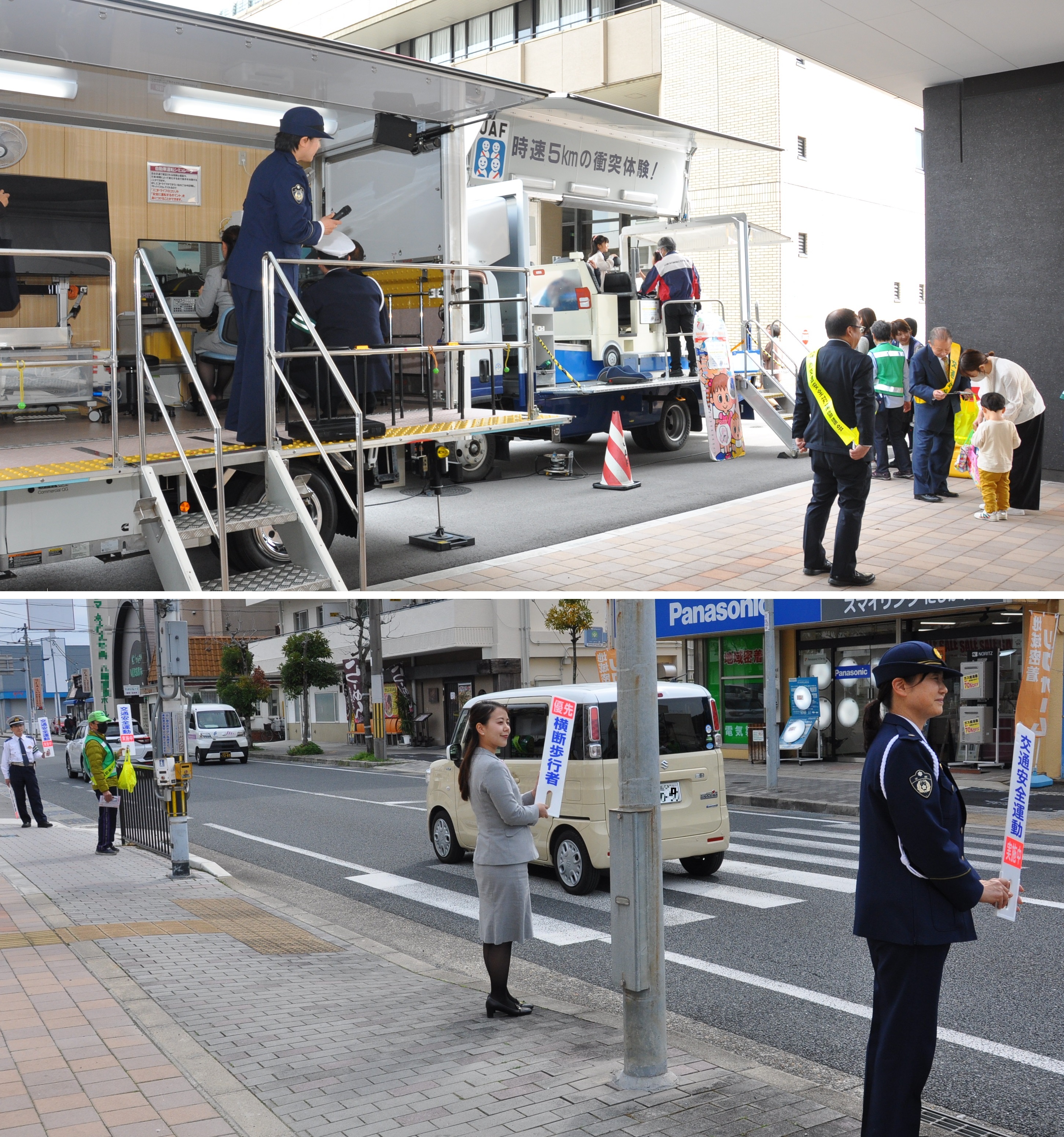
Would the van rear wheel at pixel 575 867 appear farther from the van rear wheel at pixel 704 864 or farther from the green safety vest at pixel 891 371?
the green safety vest at pixel 891 371

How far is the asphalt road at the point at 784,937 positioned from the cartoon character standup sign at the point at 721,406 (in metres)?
4.17

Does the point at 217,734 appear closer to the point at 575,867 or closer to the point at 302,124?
the point at 575,867

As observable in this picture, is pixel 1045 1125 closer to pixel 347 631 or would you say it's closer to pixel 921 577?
pixel 921 577

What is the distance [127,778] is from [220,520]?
24.6ft

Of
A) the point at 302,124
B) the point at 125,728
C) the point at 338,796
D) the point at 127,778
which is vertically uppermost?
the point at 302,124

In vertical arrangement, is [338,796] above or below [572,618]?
below

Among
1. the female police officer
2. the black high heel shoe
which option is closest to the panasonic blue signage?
the black high heel shoe

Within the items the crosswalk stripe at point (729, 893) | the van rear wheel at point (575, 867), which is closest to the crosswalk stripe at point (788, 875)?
the crosswalk stripe at point (729, 893)

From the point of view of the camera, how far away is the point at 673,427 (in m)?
14.1

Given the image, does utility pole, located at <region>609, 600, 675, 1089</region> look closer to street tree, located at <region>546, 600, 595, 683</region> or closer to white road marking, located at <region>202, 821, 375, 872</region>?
street tree, located at <region>546, 600, 595, 683</region>

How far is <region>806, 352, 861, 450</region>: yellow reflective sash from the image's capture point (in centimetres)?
736

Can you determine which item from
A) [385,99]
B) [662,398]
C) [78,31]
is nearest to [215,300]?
[385,99]

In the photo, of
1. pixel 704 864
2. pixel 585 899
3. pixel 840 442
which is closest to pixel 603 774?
pixel 585 899

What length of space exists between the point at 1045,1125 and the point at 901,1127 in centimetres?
108
